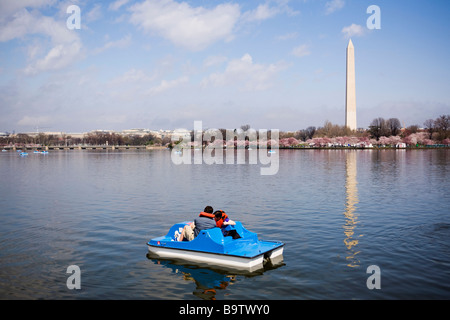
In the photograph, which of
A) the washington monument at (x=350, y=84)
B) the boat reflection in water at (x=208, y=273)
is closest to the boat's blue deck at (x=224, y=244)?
the boat reflection in water at (x=208, y=273)

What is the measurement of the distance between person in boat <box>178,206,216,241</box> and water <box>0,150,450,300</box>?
0.98 meters

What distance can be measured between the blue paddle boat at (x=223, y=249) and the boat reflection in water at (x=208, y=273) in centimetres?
13

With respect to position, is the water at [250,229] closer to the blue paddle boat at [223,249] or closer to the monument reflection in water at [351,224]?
the monument reflection in water at [351,224]

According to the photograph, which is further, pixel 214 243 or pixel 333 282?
pixel 214 243

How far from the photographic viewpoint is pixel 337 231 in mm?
16969

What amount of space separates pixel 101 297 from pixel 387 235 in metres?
11.1

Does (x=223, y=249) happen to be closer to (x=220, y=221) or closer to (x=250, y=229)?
(x=220, y=221)

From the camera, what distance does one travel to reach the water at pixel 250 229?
10.8 m

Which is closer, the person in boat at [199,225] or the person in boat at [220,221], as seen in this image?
the person in boat at [199,225]

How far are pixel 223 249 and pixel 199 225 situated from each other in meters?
1.18

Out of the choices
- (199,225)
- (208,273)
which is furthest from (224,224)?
(208,273)
